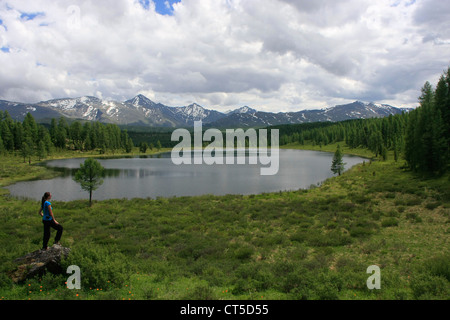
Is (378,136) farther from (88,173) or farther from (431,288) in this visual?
(431,288)

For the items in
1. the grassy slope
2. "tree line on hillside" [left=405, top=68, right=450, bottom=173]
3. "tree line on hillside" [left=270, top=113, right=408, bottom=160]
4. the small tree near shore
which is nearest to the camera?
the grassy slope

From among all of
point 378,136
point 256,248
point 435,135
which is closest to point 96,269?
point 256,248

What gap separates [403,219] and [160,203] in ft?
93.0

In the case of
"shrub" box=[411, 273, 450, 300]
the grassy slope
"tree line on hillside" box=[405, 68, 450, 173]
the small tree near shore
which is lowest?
the grassy slope

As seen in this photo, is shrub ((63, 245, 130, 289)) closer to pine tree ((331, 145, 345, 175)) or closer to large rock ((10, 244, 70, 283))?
large rock ((10, 244, 70, 283))

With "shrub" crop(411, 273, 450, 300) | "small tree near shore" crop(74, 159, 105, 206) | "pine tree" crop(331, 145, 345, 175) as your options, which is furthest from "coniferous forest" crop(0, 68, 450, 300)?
Result: "pine tree" crop(331, 145, 345, 175)

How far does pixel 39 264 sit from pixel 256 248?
39.3 feet

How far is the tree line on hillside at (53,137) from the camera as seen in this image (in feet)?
358

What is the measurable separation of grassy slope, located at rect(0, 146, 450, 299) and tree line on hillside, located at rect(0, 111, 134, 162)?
98042 millimetres

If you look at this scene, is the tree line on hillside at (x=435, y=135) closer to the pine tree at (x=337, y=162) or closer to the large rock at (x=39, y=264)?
the pine tree at (x=337, y=162)

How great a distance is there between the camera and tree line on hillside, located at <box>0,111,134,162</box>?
109144 mm

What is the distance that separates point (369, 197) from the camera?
102 ft

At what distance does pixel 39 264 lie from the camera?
36.0 feet

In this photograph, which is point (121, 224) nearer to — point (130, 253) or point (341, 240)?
point (130, 253)
